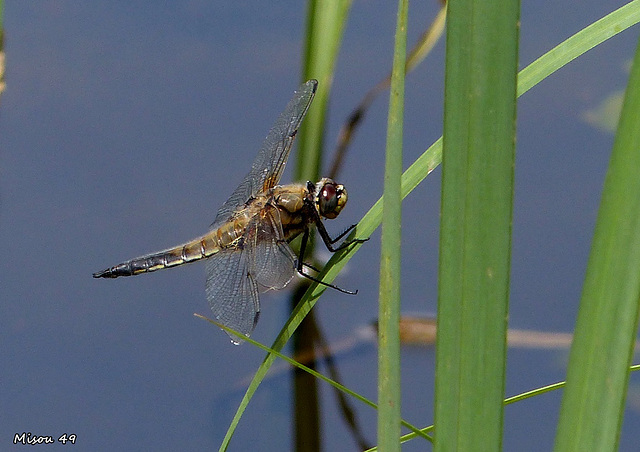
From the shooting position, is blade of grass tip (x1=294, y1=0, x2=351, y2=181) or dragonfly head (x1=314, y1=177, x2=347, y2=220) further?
blade of grass tip (x1=294, y1=0, x2=351, y2=181)

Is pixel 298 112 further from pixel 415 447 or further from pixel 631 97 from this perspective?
pixel 631 97

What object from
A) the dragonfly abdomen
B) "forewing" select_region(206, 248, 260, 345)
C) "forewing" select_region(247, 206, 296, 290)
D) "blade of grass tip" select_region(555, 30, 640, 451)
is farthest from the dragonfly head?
"blade of grass tip" select_region(555, 30, 640, 451)

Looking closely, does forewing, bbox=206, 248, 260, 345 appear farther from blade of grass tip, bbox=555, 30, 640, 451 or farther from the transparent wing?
blade of grass tip, bbox=555, 30, 640, 451

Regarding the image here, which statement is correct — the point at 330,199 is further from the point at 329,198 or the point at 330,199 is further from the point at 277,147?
the point at 277,147

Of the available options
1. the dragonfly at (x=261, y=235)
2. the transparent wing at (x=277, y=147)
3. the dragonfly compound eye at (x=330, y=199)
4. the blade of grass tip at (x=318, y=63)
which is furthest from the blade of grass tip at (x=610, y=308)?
the blade of grass tip at (x=318, y=63)

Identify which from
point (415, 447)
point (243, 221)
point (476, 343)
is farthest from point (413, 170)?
point (415, 447)

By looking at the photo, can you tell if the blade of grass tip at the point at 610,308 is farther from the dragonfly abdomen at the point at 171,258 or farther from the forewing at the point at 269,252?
the dragonfly abdomen at the point at 171,258
